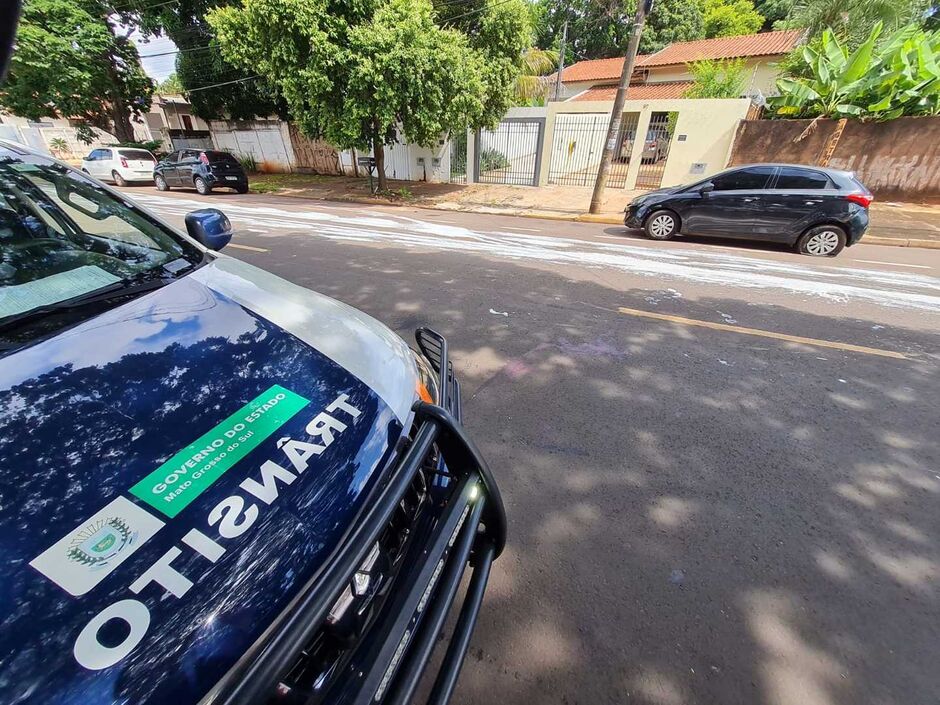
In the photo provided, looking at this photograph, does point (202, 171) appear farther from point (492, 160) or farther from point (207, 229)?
point (207, 229)

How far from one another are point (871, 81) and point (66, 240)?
683 inches

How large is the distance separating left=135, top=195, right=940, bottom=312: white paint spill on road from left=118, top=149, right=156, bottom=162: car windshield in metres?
9.47

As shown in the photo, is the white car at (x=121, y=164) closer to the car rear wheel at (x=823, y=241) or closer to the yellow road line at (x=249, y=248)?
the yellow road line at (x=249, y=248)

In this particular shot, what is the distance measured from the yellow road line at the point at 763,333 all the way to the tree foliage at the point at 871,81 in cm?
1206

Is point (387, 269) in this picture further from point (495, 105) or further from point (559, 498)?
point (495, 105)

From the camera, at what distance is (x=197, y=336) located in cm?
162

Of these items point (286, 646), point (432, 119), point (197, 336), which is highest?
point (432, 119)

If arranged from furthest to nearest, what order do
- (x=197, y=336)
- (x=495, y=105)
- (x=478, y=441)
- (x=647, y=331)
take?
(x=495, y=105) → (x=647, y=331) → (x=478, y=441) → (x=197, y=336)

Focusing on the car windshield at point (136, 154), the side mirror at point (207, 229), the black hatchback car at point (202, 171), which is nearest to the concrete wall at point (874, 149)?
the side mirror at point (207, 229)

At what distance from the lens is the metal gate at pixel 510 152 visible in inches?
617

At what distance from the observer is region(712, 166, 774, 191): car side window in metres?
7.67

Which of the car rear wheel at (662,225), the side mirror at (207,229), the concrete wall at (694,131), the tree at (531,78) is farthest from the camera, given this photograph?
the tree at (531,78)

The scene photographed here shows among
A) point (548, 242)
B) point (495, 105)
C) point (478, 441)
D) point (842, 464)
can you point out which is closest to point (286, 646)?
point (478, 441)

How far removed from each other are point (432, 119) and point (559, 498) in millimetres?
12345
